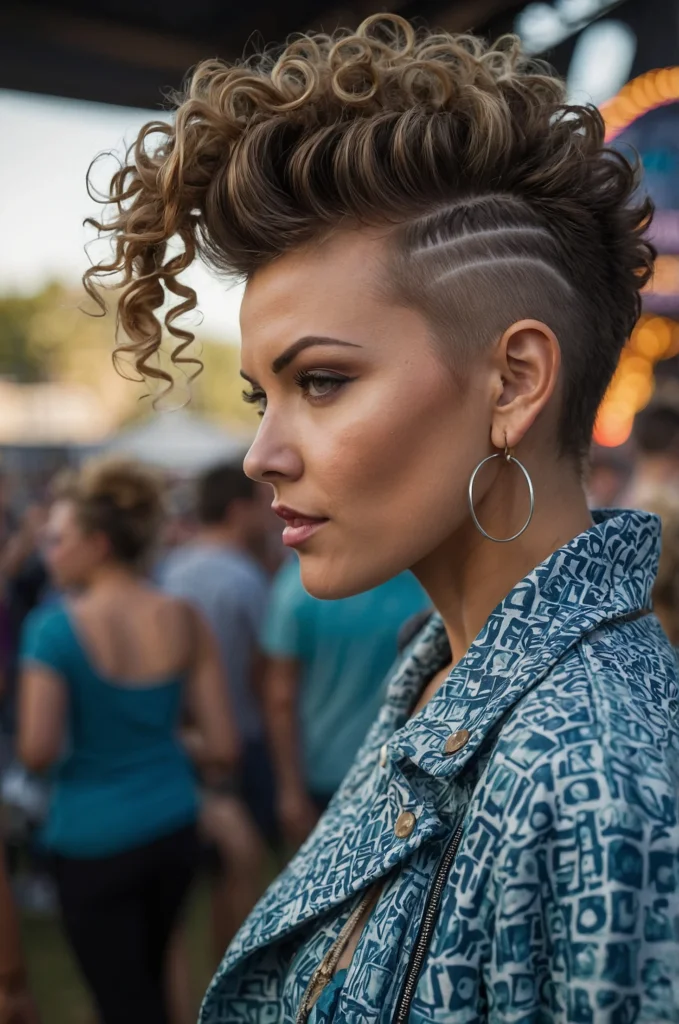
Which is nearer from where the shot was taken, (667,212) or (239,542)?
(239,542)

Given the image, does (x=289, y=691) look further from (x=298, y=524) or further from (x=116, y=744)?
(x=298, y=524)

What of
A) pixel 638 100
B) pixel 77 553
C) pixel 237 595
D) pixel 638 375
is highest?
pixel 638 100

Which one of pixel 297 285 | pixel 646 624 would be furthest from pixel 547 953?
pixel 297 285

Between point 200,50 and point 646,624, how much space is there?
2.20m

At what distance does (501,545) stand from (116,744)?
240 cm

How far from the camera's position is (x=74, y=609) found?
3416mm

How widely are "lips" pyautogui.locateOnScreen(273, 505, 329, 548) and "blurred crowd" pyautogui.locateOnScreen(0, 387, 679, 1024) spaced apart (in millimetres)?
1517

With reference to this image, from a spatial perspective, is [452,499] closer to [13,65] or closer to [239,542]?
[13,65]

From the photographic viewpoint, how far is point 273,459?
1.29 m

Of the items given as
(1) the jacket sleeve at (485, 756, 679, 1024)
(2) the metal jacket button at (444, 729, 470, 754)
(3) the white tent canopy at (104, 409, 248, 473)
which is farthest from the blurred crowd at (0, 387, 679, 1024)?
(3) the white tent canopy at (104, 409, 248, 473)

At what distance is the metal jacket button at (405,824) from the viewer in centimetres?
118

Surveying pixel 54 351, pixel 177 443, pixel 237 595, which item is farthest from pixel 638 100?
pixel 54 351

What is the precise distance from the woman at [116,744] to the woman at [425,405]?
190 centimetres

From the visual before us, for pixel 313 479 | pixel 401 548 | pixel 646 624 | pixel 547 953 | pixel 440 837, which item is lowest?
pixel 547 953
